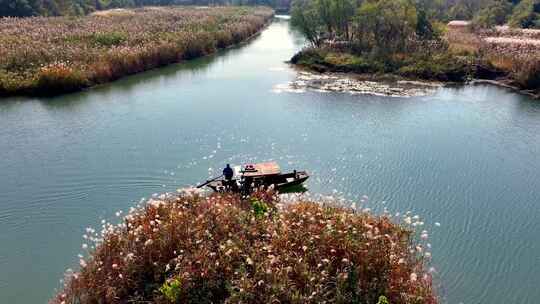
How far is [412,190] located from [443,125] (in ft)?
44.9

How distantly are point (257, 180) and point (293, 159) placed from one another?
5997 millimetres

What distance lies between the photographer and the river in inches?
759

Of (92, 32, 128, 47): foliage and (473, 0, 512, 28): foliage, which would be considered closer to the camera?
(92, 32, 128, 47): foliage

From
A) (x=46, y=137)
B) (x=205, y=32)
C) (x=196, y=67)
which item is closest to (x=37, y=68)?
(x=46, y=137)

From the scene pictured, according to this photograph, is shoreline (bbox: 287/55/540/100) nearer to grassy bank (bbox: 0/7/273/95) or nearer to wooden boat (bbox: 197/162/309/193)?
grassy bank (bbox: 0/7/273/95)

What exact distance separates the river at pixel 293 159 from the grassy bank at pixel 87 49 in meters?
1.91

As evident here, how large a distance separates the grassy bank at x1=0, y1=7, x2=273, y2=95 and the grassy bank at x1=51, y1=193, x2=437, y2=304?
32.0 meters

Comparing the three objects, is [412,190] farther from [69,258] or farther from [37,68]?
[37,68]

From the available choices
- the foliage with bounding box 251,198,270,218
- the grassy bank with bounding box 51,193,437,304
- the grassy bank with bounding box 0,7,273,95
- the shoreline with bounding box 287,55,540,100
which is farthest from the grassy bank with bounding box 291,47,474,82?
the grassy bank with bounding box 51,193,437,304

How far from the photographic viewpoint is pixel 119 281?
14555 millimetres

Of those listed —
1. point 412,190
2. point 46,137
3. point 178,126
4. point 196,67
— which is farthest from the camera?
point 196,67

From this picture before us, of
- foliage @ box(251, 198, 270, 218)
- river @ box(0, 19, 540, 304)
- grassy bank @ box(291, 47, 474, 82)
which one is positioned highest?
grassy bank @ box(291, 47, 474, 82)

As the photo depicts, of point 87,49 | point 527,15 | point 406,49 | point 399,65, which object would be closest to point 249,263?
point 87,49

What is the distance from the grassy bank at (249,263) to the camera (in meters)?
13.8
